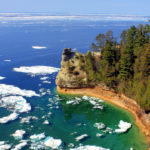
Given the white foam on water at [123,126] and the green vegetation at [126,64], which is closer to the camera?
the white foam on water at [123,126]

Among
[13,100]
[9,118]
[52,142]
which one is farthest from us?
[13,100]

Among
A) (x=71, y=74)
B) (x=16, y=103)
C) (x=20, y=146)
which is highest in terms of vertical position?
(x=71, y=74)

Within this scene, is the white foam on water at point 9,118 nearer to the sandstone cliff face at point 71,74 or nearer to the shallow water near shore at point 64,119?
the shallow water near shore at point 64,119

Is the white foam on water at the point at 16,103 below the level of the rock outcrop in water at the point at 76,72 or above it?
below

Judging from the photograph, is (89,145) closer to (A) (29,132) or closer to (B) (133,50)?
(A) (29,132)

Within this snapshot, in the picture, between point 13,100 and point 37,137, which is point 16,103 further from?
point 37,137

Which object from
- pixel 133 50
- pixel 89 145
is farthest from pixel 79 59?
pixel 89 145

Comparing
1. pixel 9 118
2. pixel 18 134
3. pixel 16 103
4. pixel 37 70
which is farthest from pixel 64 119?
pixel 37 70

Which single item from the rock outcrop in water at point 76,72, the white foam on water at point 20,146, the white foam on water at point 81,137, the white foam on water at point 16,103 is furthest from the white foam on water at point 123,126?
the white foam on water at point 16,103
